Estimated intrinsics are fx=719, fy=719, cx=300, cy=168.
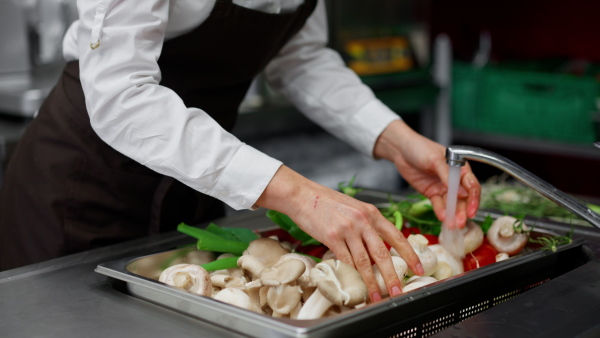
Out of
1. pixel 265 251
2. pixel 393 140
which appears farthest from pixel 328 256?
pixel 393 140

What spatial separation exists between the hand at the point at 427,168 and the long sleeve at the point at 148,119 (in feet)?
1.54

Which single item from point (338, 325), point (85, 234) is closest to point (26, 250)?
point (85, 234)

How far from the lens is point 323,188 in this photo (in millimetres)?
1078

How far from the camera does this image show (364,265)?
3.36 feet

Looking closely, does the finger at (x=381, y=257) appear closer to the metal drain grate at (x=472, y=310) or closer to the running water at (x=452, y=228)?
the metal drain grate at (x=472, y=310)

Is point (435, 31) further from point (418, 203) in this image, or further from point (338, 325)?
point (338, 325)

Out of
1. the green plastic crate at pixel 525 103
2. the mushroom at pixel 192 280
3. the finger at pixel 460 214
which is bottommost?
the green plastic crate at pixel 525 103

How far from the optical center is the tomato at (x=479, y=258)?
130 cm

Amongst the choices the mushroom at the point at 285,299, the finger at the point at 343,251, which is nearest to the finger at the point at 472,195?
the finger at the point at 343,251

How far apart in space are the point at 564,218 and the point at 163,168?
1015 mm

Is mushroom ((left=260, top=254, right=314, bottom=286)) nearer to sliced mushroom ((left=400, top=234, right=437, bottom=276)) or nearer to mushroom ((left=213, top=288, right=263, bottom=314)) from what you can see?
mushroom ((left=213, top=288, right=263, bottom=314))

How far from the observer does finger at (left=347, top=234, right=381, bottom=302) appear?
1.02 metres

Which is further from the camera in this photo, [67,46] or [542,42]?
[542,42]

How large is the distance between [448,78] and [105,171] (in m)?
2.50
